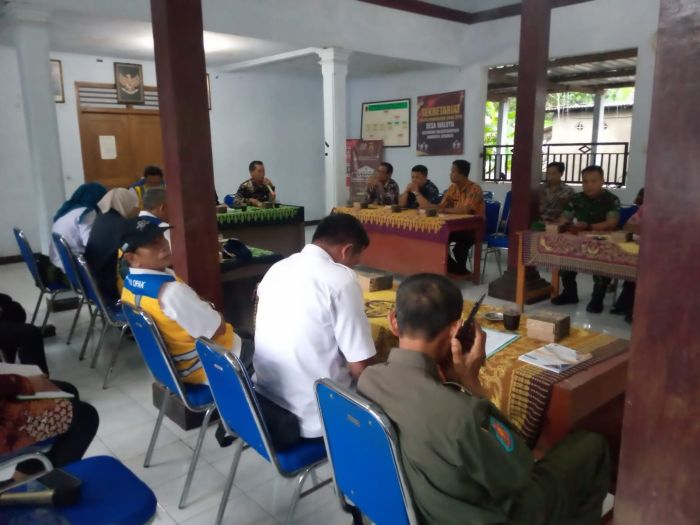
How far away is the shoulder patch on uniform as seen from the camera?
3.80ft

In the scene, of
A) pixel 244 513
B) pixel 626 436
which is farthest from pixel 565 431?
pixel 244 513

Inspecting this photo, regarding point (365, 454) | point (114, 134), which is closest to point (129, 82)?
point (114, 134)

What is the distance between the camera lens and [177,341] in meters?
2.11

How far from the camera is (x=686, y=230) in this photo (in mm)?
956

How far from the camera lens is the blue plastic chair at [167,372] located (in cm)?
192

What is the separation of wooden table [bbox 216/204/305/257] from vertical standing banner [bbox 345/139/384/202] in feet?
10.6

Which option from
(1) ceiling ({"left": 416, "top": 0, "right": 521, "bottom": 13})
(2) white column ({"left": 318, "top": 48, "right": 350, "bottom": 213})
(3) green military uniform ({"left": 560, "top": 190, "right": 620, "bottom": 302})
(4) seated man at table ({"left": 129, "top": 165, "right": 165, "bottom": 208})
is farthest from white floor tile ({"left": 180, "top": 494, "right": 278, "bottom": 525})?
(1) ceiling ({"left": 416, "top": 0, "right": 521, "bottom": 13})

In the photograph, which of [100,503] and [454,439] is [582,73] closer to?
[454,439]

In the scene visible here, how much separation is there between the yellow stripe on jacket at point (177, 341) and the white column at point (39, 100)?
10.4ft

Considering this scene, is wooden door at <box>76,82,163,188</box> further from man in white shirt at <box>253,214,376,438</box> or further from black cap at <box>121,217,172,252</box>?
man in white shirt at <box>253,214,376,438</box>

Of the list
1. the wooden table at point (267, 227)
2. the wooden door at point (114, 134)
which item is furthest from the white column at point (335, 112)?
the wooden door at point (114, 134)

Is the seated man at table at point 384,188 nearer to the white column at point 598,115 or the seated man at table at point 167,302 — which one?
the seated man at table at point 167,302

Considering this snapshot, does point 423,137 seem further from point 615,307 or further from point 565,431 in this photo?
point 565,431

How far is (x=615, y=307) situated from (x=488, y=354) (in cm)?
312
